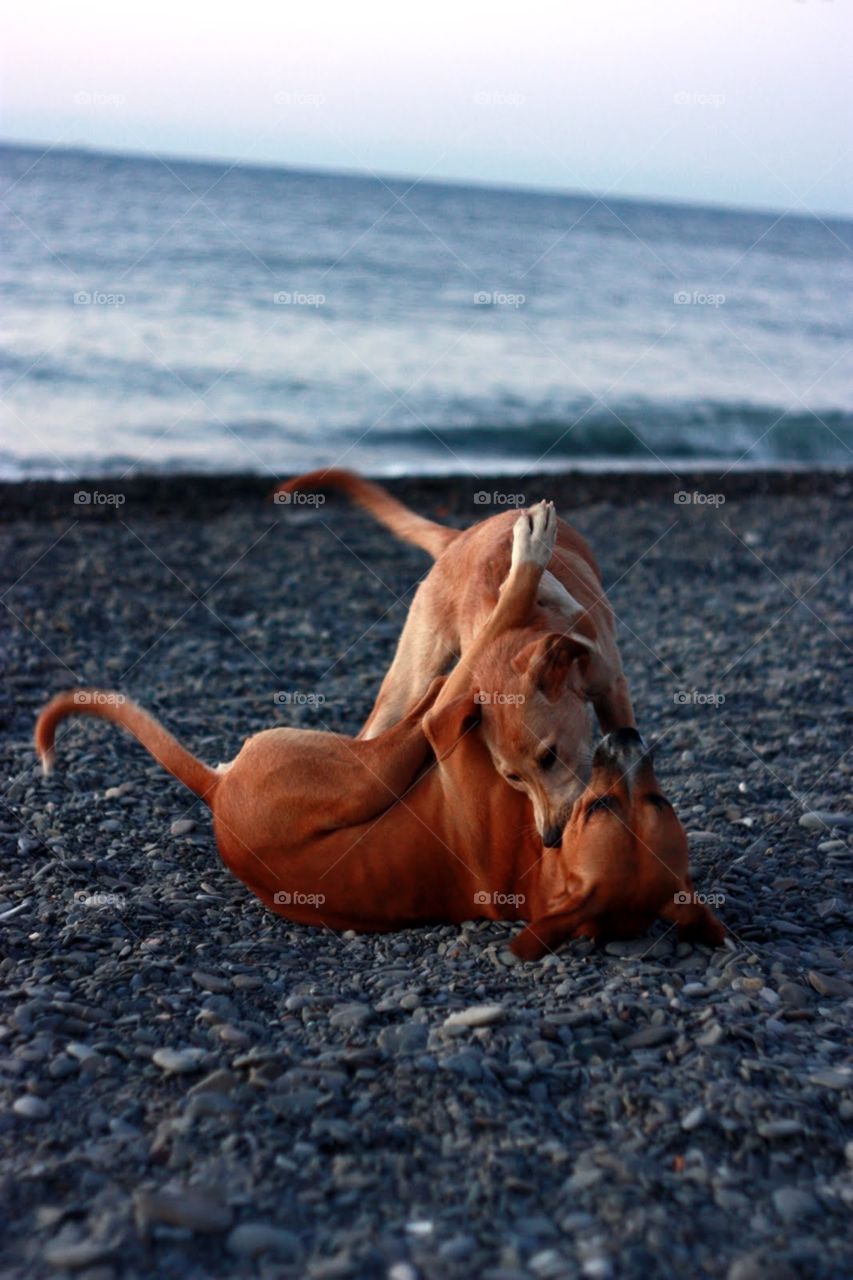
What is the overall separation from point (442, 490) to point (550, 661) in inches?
383

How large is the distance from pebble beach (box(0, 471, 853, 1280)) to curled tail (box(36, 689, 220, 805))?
39 centimetres

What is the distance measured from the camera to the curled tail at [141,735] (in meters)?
5.50

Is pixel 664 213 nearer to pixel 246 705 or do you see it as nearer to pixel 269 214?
pixel 269 214

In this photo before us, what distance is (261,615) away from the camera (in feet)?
32.1

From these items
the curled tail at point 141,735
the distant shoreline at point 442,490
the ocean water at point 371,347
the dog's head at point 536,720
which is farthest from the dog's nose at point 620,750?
the ocean water at point 371,347

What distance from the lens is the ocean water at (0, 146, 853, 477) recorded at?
1856 centimetres

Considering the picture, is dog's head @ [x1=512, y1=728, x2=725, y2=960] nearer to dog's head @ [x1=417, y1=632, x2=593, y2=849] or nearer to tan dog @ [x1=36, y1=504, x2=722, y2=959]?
tan dog @ [x1=36, y1=504, x2=722, y2=959]

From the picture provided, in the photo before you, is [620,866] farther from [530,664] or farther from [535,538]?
[535,538]

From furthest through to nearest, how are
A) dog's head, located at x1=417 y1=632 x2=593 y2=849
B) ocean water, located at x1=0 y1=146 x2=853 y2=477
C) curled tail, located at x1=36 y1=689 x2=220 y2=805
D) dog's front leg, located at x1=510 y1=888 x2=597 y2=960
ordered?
ocean water, located at x1=0 y1=146 x2=853 y2=477 < curled tail, located at x1=36 y1=689 x2=220 y2=805 < dog's head, located at x1=417 y1=632 x2=593 y2=849 < dog's front leg, located at x1=510 y1=888 x2=597 y2=960

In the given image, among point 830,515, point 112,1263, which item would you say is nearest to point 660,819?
point 112,1263

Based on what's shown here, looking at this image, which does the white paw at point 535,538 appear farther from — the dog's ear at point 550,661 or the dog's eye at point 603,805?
the dog's eye at point 603,805

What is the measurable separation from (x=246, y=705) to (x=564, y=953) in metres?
3.58

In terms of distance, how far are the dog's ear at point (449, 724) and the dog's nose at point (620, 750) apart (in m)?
0.68

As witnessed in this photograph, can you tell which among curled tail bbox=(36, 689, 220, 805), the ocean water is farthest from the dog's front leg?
the ocean water
